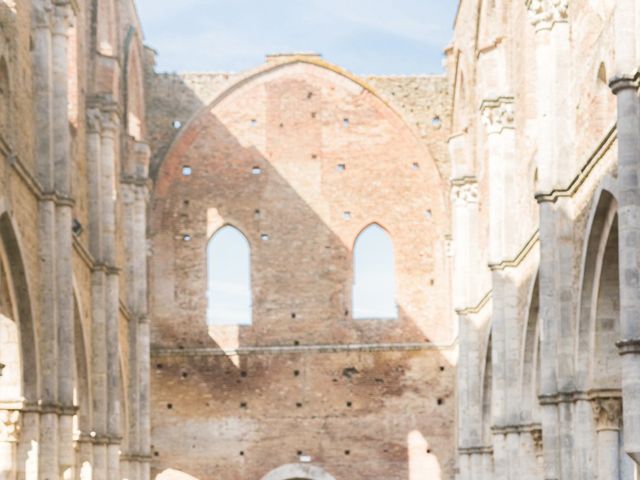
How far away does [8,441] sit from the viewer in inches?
672

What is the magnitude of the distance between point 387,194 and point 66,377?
13.7 meters

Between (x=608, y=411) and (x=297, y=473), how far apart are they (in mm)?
13331

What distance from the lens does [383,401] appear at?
97.6ft

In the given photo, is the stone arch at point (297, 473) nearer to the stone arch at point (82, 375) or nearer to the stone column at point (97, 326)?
the stone column at point (97, 326)

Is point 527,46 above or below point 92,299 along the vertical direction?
above

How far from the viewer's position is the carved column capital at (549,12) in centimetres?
1839

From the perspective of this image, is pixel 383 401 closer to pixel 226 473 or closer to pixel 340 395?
pixel 340 395

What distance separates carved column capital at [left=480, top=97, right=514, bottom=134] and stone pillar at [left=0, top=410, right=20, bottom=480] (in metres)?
9.14

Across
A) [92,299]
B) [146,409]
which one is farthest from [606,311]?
[146,409]

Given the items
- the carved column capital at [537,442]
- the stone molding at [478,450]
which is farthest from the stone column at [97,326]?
the stone molding at [478,450]

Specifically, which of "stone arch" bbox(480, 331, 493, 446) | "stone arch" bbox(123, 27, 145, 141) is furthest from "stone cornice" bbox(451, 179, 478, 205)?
"stone arch" bbox(123, 27, 145, 141)

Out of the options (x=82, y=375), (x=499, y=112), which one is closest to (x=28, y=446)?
(x=82, y=375)

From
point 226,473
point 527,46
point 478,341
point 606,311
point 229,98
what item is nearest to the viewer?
point 606,311

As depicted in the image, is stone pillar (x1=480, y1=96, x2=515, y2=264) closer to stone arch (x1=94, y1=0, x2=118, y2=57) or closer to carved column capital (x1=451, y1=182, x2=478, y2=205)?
carved column capital (x1=451, y1=182, x2=478, y2=205)
